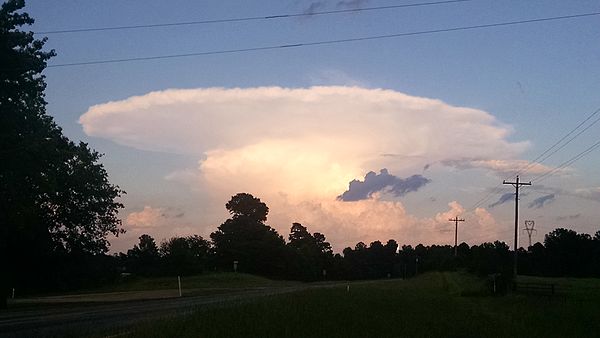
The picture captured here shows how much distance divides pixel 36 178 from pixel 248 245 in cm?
9970

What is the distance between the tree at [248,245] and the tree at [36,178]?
7031 cm

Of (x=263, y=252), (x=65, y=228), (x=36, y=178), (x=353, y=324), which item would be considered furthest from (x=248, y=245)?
(x=353, y=324)

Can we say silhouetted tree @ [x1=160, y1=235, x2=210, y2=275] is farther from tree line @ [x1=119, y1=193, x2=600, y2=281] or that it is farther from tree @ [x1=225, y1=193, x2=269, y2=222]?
tree @ [x1=225, y1=193, x2=269, y2=222]

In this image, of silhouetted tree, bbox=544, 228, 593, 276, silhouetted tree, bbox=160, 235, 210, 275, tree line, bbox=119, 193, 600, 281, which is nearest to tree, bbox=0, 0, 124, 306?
silhouetted tree, bbox=160, 235, 210, 275

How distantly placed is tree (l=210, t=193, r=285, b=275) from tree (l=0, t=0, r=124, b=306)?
7031 cm

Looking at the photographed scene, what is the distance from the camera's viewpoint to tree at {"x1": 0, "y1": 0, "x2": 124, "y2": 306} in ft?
117

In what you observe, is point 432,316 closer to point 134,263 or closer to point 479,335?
point 479,335

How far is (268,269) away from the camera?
141750 mm

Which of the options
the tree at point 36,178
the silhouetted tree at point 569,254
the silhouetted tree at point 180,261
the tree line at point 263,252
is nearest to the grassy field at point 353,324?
the tree at point 36,178

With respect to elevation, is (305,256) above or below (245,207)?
below

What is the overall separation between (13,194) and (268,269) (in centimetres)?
10349

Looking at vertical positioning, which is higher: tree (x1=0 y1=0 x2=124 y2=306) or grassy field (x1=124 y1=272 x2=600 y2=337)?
tree (x1=0 y1=0 x2=124 y2=306)

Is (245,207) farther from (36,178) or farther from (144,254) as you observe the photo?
(36,178)

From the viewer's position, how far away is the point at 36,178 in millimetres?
40562
